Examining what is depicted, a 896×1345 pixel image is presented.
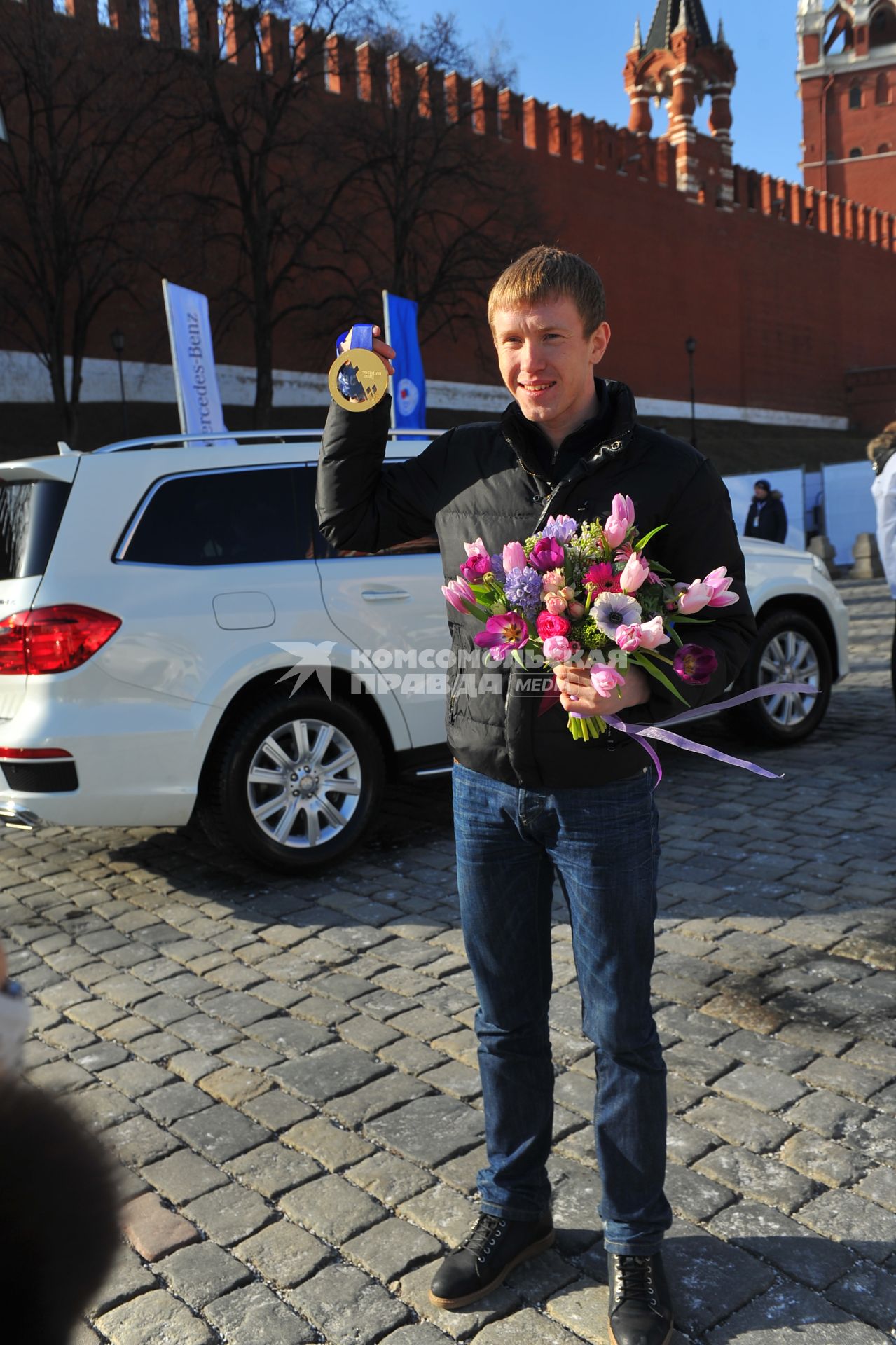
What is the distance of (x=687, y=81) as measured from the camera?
50.2m

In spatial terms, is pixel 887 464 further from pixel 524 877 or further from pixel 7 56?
pixel 7 56

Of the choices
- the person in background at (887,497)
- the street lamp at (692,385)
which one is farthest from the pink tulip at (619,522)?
the street lamp at (692,385)

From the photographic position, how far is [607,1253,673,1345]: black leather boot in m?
2.20

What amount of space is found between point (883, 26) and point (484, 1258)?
255 ft

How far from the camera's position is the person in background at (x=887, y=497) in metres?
6.48

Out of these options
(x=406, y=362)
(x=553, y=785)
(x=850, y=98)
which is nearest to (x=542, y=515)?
(x=553, y=785)

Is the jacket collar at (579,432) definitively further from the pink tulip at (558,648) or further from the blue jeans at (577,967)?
the blue jeans at (577,967)

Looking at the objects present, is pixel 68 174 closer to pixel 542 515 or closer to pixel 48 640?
pixel 48 640

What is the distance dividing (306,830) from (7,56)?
2501 cm

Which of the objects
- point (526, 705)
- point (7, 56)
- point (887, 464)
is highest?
point (7, 56)

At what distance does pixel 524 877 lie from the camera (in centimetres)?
238

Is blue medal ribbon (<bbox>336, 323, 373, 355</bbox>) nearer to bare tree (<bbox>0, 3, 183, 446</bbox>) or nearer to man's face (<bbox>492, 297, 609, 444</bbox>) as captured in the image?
man's face (<bbox>492, 297, 609, 444</bbox>)

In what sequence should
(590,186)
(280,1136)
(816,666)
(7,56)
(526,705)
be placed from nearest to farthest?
(526,705)
(280,1136)
(816,666)
(7,56)
(590,186)

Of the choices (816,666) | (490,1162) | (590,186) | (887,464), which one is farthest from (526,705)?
(590,186)
